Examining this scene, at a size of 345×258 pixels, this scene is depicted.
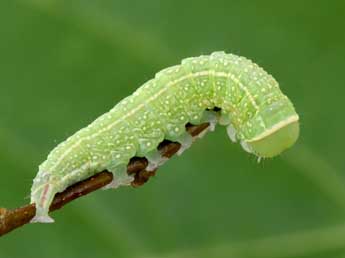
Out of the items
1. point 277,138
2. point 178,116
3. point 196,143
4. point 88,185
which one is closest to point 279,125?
point 277,138

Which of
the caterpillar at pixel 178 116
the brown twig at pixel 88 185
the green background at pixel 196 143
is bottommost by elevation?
the brown twig at pixel 88 185

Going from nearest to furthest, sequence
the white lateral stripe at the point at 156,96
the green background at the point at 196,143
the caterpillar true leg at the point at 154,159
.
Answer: the caterpillar true leg at the point at 154,159, the white lateral stripe at the point at 156,96, the green background at the point at 196,143

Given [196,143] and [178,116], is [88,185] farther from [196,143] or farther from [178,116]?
[196,143]

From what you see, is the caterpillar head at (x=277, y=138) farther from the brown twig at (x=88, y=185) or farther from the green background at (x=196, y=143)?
the green background at (x=196, y=143)

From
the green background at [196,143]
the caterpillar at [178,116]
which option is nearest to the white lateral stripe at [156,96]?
the caterpillar at [178,116]

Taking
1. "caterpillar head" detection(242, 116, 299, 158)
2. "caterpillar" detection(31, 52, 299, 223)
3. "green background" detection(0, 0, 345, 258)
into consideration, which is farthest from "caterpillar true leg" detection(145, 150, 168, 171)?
"green background" detection(0, 0, 345, 258)

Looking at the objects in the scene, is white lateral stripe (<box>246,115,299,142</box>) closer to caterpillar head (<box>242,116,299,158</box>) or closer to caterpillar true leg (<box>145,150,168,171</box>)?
caterpillar head (<box>242,116,299,158</box>)
